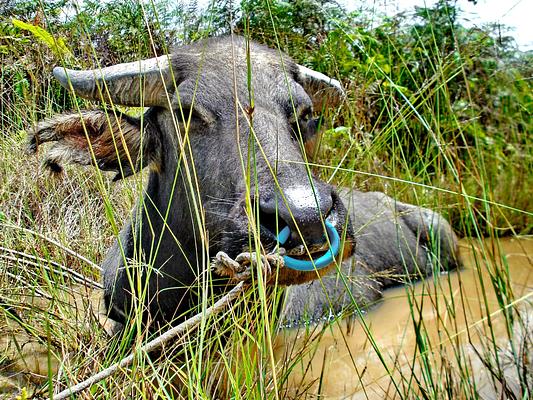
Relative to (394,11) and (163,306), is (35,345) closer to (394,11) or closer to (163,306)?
(163,306)

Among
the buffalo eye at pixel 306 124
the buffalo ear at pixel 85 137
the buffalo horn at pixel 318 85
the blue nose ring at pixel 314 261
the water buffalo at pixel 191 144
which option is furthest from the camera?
the buffalo horn at pixel 318 85

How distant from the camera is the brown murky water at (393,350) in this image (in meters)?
1.96

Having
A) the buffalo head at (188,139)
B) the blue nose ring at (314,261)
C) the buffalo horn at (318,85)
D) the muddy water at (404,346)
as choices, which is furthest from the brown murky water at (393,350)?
the buffalo horn at (318,85)

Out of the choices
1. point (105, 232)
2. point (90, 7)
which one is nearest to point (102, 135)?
point (90, 7)

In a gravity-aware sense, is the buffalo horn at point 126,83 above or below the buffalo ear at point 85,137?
above

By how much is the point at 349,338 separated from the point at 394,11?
6.81 ft

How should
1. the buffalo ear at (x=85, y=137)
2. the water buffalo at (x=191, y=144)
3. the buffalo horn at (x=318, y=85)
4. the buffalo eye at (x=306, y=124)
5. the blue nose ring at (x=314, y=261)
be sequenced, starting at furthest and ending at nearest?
the buffalo horn at (x=318, y=85)
the buffalo eye at (x=306, y=124)
the buffalo ear at (x=85, y=137)
the water buffalo at (x=191, y=144)
the blue nose ring at (x=314, y=261)

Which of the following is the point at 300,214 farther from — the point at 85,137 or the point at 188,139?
the point at 85,137

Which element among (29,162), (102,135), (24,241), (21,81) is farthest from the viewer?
(29,162)

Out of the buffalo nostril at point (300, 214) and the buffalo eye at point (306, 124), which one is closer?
the buffalo nostril at point (300, 214)

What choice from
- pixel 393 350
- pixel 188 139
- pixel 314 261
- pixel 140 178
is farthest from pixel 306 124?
pixel 393 350

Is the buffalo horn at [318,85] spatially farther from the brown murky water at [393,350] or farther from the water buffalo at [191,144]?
the brown murky water at [393,350]

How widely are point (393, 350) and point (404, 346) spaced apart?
19 cm

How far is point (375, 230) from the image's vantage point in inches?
230
